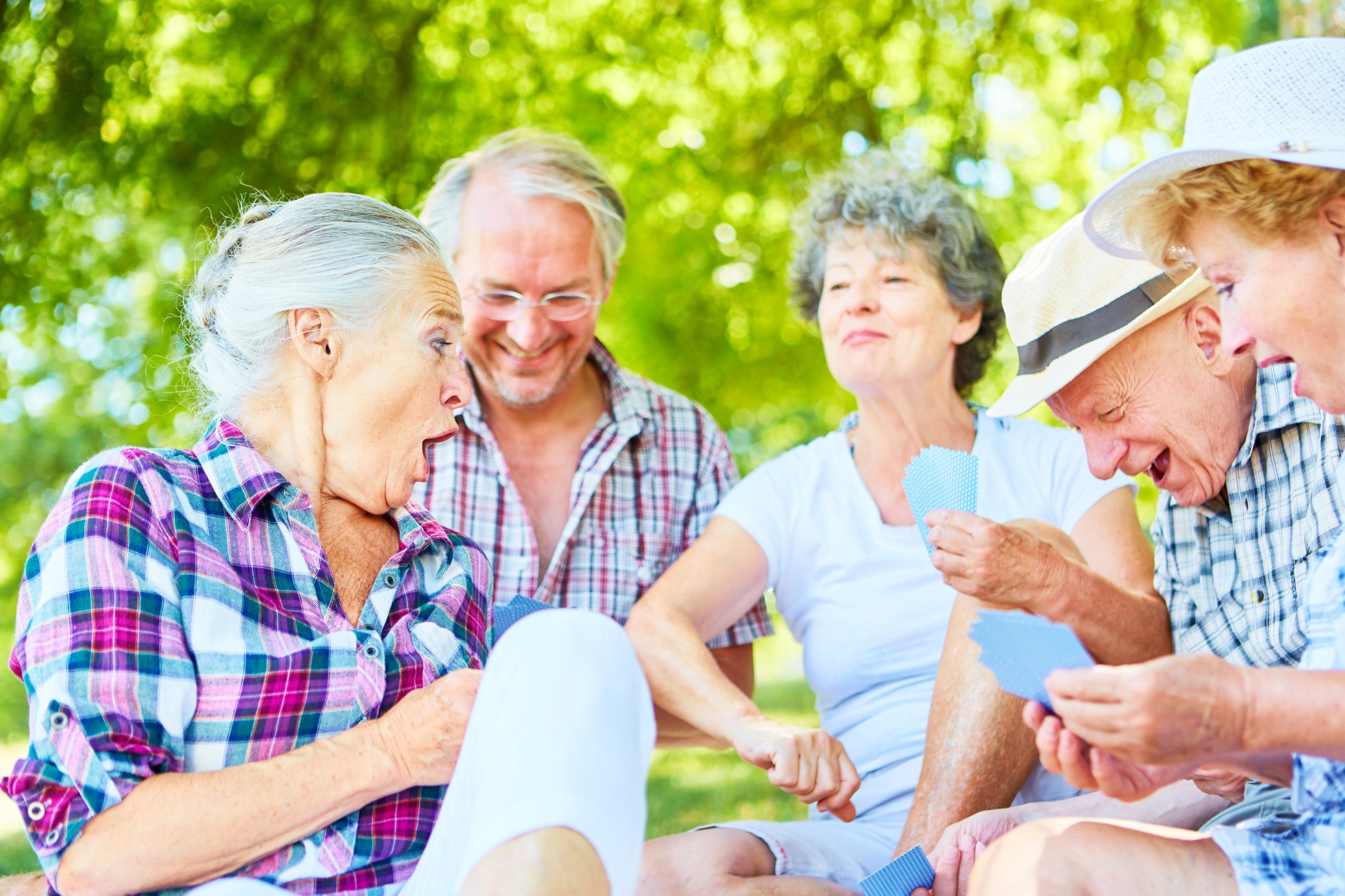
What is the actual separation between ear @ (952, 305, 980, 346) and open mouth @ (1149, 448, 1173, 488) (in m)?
0.92

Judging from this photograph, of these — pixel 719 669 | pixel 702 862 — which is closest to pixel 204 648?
pixel 702 862

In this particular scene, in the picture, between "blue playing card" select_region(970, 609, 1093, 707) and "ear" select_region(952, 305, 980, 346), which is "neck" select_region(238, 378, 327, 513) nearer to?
"blue playing card" select_region(970, 609, 1093, 707)

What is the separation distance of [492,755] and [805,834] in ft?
4.07

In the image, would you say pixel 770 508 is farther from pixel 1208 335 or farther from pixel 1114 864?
pixel 1114 864

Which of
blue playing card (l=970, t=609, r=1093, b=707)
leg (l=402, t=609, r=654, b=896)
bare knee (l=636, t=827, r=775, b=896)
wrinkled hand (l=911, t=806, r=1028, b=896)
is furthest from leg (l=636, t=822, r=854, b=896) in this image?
blue playing card (l=970, t=609, r=1093, b=707)

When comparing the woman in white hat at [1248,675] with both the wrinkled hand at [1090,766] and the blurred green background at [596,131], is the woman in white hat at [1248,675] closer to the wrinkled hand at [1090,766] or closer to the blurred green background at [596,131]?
the wrinkled hand at [1090,766]

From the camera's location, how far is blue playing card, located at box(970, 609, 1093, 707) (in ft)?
5.26

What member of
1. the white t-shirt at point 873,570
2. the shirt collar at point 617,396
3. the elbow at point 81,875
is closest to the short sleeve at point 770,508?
the white t-shirt at point 873,570

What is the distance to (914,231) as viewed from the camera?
334cm

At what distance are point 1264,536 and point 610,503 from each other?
1.78 m

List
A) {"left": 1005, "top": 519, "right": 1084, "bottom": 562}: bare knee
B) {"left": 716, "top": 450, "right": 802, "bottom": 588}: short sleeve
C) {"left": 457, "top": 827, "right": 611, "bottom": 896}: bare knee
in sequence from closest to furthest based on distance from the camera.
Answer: {"left": 457, "top": 827, "right": 611, "bottom": 896}: bare knee
{"left": 1005, "top": 519, "right": 1084, "bottom": 562}: bare knee
{"left": 716, "top": 450, "right": 802, "bottom": 588}: short sleeve

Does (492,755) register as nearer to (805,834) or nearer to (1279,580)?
(805,834)

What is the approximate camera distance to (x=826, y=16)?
24.1 feet

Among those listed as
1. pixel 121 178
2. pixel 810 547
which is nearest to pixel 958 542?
pixel 810 547
